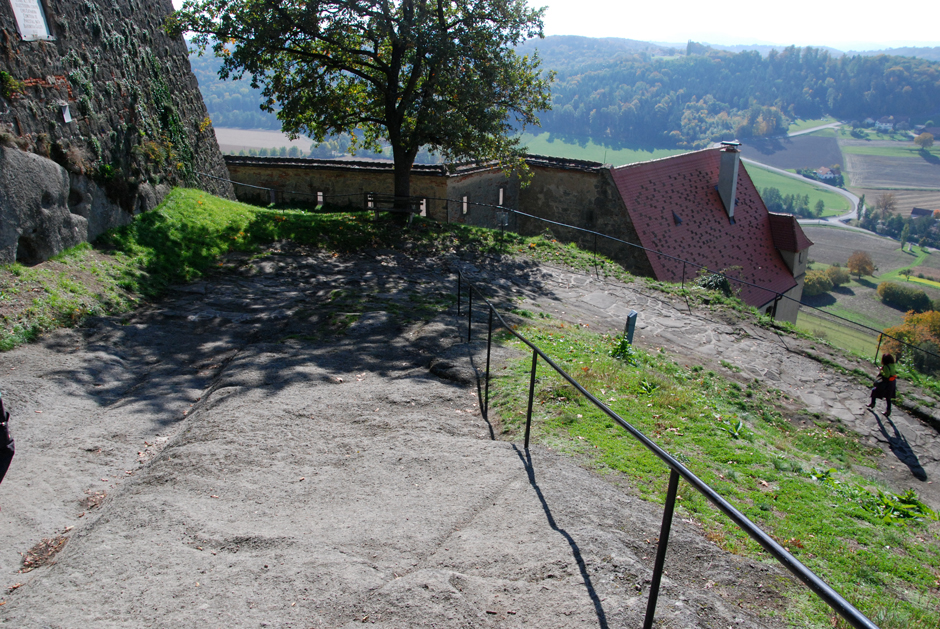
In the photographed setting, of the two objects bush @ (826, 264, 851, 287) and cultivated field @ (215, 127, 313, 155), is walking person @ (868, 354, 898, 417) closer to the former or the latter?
bush @ (826, 264, 851, 287)

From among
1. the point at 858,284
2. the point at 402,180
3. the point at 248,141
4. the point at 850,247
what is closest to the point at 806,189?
the point at 850,247

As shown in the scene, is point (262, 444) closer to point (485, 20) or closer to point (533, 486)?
point (533, 486)

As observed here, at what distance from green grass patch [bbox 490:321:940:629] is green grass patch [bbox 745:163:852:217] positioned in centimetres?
14550

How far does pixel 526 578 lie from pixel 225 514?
2.40m

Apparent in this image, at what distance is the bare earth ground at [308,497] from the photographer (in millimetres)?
3367

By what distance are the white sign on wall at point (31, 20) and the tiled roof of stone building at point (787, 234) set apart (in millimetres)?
28470

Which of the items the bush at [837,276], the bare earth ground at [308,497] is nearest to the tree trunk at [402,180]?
the bare earth ground at [308,497]

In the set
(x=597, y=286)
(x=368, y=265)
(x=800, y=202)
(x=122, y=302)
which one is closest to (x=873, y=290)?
(x=800, y=202)

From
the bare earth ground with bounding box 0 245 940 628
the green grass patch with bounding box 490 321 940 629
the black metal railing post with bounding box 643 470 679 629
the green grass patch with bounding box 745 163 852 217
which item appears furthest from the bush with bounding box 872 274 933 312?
the black metal railing post with bounding box 643 470 679 629

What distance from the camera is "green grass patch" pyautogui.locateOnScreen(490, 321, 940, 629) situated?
15.4ft

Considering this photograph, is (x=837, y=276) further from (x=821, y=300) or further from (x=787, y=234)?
(x=787, y=234)

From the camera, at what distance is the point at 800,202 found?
132625 mm

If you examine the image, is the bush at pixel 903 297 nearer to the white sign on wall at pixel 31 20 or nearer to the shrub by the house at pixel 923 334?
the shrub by the house at pixel 923 334

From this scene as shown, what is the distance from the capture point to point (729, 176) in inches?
1089
